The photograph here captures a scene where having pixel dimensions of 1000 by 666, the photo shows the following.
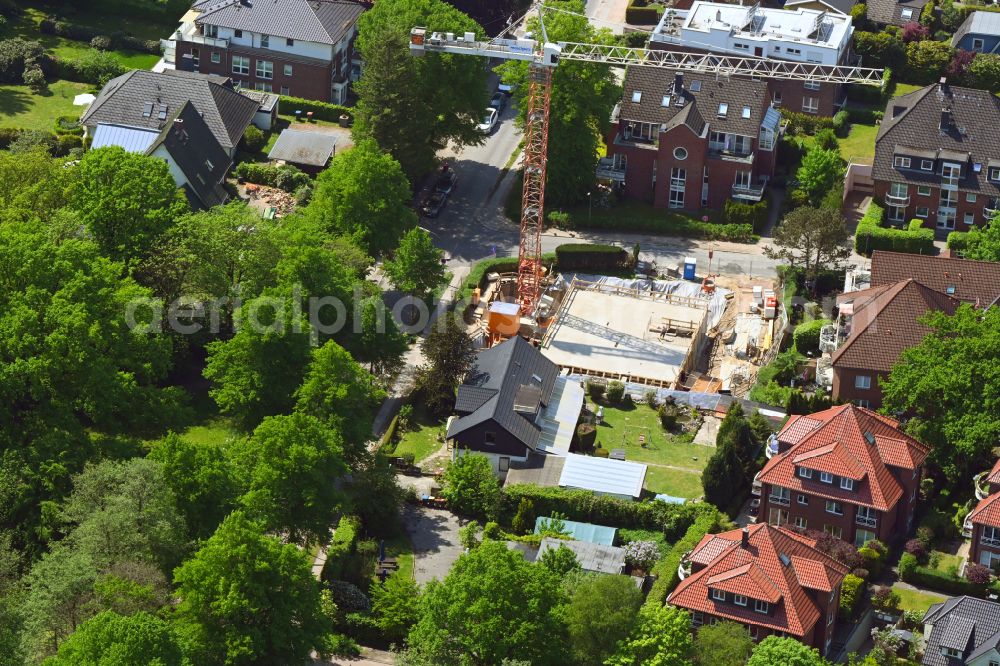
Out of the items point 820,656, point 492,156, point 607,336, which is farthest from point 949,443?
point 492,156

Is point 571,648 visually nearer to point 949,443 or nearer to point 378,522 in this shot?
point 378,522

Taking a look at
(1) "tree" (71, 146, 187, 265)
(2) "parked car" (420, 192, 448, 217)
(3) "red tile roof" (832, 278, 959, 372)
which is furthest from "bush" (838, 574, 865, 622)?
(2) "parked car" (420, 192, 448, 217)

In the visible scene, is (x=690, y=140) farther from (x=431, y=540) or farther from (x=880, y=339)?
(x=431, y=540)

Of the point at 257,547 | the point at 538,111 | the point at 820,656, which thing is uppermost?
the point at 538,111

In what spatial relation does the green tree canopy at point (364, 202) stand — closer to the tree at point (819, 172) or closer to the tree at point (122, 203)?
the tree at point (122, 203)

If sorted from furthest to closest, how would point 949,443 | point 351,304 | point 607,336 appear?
point 607,336
point 351,304
point 949,443

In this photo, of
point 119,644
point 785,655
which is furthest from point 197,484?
point 785,655
